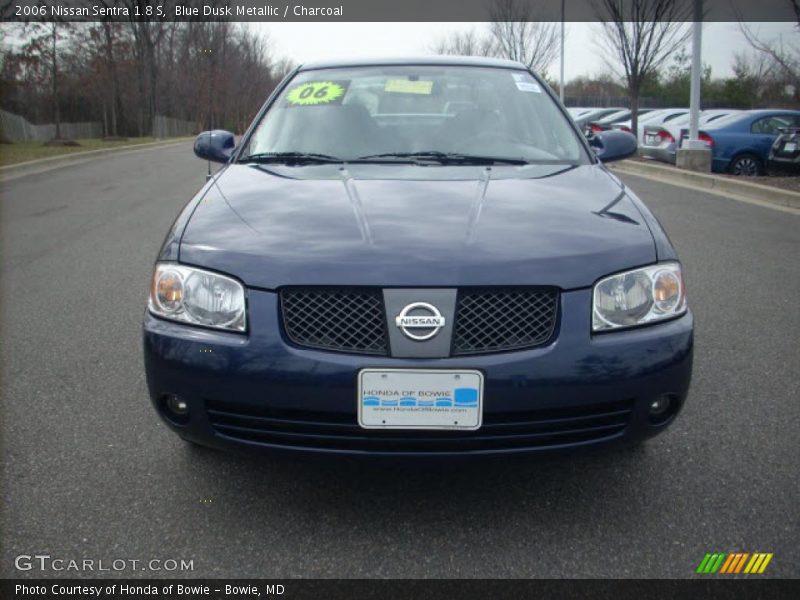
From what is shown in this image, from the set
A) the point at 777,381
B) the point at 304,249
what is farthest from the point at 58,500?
the point at 777,381

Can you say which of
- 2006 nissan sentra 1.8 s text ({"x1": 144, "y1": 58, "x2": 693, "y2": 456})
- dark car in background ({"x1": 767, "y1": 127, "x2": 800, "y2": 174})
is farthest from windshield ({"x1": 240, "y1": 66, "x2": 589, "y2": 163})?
dark car in background ({"x1": 767, "y1": 127, "x2": 800, "y2": 174})

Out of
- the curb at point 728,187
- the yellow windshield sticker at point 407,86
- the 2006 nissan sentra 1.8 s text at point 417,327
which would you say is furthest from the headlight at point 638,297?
the curb at point 728,187

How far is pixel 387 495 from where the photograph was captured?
2537 millimetres

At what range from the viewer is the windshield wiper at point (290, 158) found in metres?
3.24

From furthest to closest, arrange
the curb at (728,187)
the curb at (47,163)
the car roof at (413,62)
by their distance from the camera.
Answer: the curb at (47,163) < the curb at (728,187) < the car roof at (413,62)

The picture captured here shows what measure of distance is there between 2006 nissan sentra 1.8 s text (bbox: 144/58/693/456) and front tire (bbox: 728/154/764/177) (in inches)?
483

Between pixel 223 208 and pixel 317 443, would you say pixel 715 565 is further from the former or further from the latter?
pixel 223 208

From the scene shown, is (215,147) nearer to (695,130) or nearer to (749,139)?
(695,130)

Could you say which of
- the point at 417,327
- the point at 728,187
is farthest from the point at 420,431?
the point at 728,187

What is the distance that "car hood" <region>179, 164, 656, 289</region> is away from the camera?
222cm

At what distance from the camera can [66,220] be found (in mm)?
8977

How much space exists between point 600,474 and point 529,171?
124cm

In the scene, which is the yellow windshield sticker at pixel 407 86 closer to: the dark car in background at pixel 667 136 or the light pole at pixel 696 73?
the light pole at pixel 696 73

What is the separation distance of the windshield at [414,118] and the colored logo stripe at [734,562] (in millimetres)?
1769
